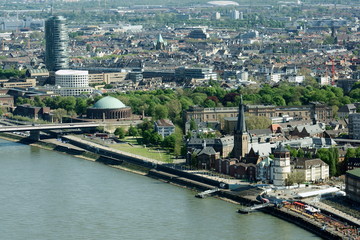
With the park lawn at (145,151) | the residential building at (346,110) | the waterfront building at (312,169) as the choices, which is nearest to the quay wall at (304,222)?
the waterfront building at (312,169)

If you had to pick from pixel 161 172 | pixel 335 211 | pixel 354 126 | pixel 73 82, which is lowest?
pixel 335 211

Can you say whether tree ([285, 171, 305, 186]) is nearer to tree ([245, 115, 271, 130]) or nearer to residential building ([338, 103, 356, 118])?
tree ([245, 115, 271, 130])

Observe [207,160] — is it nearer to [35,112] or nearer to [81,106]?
[81,106]

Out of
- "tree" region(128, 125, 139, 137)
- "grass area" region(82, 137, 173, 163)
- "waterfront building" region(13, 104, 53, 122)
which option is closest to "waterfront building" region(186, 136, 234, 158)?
"grass area" region(82, 137, 173, 163)

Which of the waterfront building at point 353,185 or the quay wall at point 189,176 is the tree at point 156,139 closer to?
the quay wall at point 189,176

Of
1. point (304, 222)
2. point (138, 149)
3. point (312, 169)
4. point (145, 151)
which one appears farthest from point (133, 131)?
point (304, 222)
